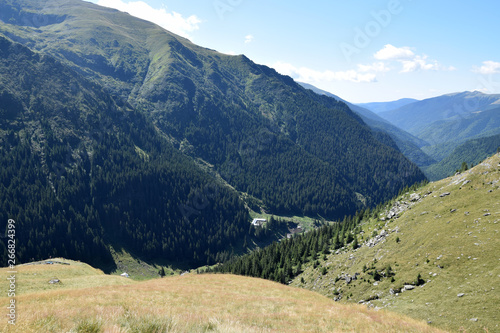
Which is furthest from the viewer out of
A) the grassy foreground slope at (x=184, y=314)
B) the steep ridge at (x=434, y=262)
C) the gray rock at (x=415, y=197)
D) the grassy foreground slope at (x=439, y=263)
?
the gray rock at (x=415, y=197)

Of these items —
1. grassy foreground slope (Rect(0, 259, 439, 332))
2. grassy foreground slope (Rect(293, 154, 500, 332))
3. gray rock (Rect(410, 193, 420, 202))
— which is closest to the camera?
grassy foreground slope (Rect(0, 259, 439, 332))

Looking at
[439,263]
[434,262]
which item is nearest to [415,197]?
[434,262]

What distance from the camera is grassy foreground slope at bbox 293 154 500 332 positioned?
2625 centimetres

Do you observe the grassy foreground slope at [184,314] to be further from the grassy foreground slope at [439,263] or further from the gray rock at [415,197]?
the gray rock at [415,197]

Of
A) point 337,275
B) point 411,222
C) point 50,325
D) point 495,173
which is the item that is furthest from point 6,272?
point 495,173

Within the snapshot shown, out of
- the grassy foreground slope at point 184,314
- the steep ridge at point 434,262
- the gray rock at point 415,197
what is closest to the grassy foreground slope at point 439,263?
the steep ridge at point 434,262

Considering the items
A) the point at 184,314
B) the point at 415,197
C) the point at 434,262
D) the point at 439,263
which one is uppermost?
the point at 415,197

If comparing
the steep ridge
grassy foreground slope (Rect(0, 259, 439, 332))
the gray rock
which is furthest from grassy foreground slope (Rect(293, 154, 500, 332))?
grassy foreground slope (Rect(0, 259, 439, 332))

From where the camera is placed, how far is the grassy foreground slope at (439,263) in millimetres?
26250

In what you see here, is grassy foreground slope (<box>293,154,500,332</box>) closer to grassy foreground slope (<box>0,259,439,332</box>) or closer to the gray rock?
the gray rock

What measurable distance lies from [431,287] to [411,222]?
1089 inches

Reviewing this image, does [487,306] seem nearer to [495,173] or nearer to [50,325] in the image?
[50,325]

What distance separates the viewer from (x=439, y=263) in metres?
36.2

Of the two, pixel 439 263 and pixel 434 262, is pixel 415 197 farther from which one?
pixel 439 263
